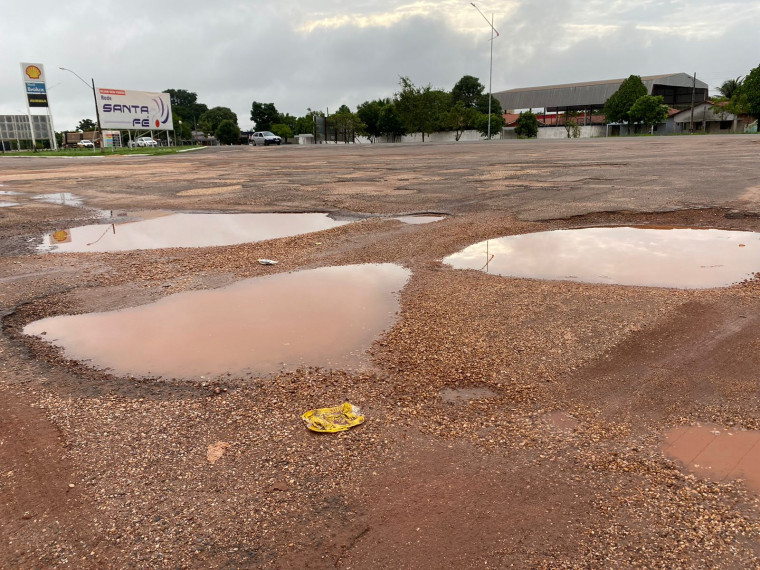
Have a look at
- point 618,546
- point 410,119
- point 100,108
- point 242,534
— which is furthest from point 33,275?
point 410,119

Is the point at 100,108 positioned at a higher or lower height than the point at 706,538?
higher

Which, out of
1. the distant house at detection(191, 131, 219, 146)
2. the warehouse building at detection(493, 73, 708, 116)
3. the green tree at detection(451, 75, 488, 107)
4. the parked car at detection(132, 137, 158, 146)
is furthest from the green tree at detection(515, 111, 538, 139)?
the distant house at detection(191, 131, 219, 146)

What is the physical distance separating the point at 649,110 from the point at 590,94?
3238cm

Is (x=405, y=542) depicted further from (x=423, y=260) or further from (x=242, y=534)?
(x=423, y=260)

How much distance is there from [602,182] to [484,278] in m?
8.84

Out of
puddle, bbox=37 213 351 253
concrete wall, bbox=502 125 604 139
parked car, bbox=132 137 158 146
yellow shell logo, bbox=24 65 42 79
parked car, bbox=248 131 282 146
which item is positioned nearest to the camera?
puddle, bbox=37 213 351 253

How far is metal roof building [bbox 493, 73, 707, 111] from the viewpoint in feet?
308

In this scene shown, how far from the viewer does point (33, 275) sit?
670 centimetres

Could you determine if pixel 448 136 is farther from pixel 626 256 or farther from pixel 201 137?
pixel 626 256

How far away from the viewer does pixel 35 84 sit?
67188mm

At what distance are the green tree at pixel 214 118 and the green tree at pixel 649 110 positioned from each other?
251 feet

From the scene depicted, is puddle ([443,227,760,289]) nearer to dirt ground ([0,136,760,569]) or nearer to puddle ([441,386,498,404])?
dirt ground ([0,136,760,569])

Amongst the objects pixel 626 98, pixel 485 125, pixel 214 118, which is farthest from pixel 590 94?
pixel 214 118

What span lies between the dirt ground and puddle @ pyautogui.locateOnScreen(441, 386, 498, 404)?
15 millimetres
